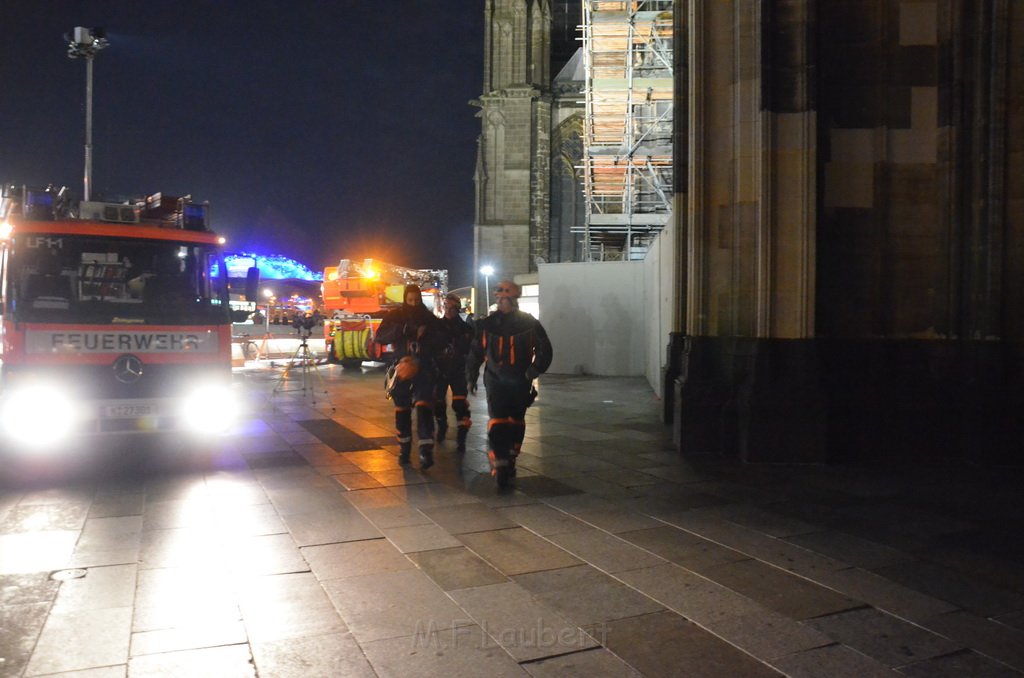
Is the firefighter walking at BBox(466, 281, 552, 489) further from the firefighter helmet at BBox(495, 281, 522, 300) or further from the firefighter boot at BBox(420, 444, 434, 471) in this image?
the firefighter boot at BBox(420, 444, 434, 471)

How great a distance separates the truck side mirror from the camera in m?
9.11

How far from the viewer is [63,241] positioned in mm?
8000

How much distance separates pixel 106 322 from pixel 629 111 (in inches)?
683

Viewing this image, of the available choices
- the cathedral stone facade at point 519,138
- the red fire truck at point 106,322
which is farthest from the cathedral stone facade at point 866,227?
the cathedral stone facade at point 519,138

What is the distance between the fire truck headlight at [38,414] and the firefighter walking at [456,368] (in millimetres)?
3593

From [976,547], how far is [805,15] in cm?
568

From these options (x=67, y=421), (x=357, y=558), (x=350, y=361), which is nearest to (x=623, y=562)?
(x=357, y=558)

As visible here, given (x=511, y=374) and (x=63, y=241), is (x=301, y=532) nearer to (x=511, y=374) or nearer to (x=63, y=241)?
(x=511, y=374)

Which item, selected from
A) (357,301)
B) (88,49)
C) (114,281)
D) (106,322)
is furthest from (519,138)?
(106,322)

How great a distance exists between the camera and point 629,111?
22.5 metres

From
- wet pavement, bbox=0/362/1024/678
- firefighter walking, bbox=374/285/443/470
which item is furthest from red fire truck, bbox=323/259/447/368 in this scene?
wet pavement, bbox=0/362/1024/678

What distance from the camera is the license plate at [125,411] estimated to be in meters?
7.89

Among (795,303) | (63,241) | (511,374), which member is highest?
(63,241)

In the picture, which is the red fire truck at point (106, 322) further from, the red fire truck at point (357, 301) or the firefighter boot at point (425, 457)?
the red fire truck at point (357, 301)
